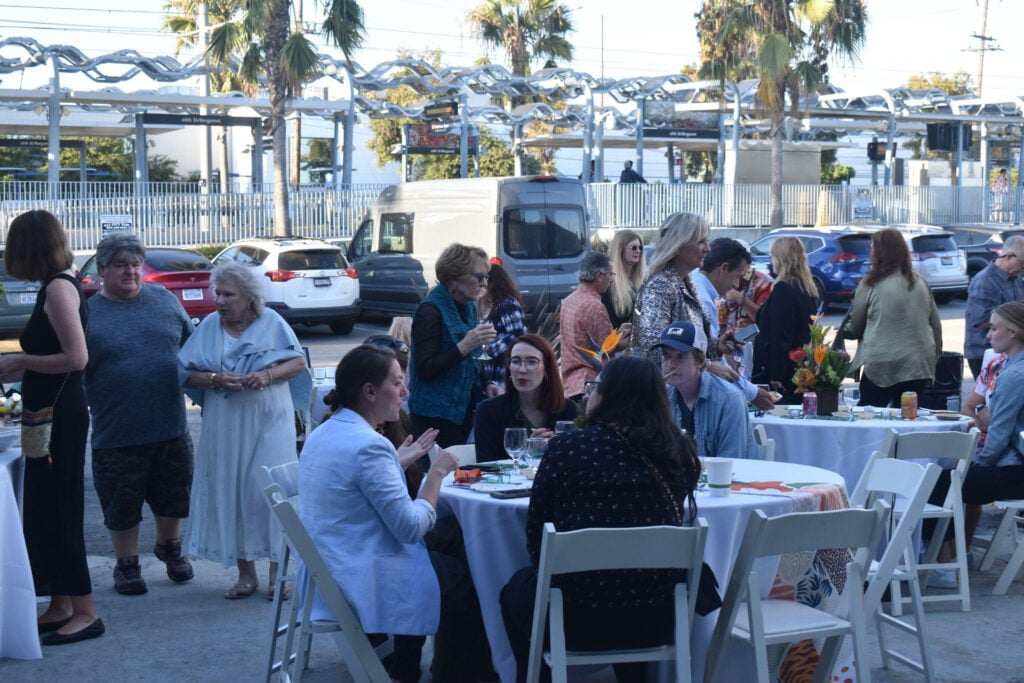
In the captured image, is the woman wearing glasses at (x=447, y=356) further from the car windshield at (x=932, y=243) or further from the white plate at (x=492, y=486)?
→ the car windshield at (x=932, y=243)

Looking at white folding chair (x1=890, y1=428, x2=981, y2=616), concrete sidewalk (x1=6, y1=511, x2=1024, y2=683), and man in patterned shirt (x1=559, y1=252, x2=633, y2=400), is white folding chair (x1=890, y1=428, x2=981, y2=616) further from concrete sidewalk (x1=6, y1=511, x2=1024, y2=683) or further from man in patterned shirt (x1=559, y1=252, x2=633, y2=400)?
man in patterned shirt (x1=559, y1=252, x2=633, y2=400)

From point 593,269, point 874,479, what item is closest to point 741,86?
point 593,269

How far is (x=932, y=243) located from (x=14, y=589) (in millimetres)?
20091

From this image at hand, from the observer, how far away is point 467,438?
686 cm

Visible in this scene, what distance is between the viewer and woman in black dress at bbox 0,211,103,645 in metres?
5.43

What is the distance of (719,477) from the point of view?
4910 millimetres

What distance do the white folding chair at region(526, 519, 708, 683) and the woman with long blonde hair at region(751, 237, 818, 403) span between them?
465 centimetres

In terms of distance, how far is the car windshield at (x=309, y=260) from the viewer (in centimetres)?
1850

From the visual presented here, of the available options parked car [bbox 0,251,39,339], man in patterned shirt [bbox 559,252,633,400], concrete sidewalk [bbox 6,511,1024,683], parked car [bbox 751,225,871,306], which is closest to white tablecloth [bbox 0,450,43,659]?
concrete sidewalk [bbox 6,511,1024,683]

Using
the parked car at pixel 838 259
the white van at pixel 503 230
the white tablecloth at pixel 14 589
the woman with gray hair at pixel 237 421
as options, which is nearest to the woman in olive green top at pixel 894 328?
the woman with gray hair at pixel 237 421

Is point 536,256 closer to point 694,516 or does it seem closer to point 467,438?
point 467,438

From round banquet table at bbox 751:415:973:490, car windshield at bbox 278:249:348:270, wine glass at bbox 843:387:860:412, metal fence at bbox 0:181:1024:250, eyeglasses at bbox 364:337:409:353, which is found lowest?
round banquet table at bbox 751:415:973:490

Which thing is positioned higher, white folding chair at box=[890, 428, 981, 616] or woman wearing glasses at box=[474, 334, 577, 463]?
woman wearing glasses at box=[474, 334, 577, 463]

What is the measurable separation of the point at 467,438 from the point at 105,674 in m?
2.27
